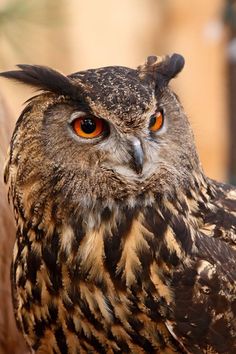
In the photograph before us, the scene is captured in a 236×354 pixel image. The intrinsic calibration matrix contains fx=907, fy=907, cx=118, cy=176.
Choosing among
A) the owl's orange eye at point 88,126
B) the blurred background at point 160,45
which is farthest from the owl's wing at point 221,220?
the blurred background at point 160,45

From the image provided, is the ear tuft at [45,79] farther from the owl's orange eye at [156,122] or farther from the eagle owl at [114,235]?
the owl's orange eye at [156,122]

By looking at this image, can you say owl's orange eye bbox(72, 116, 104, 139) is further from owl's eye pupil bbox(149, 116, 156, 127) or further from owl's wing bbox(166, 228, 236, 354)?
owl's wing bbox(166, 228, 236, 354)

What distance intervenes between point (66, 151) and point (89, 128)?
0.30 ft

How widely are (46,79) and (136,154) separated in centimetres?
30

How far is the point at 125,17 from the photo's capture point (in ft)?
28.3

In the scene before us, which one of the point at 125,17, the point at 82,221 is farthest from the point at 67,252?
the point at 125,17

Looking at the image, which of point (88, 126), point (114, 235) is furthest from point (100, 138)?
point (114, 235)

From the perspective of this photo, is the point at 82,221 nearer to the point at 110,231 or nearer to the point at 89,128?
the point at 110,231

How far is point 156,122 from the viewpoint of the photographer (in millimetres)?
2164

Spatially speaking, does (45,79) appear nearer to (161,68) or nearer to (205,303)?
(161,68)

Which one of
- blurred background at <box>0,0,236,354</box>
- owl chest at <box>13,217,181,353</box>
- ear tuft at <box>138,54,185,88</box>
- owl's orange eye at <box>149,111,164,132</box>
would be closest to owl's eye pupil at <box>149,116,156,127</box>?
owl's orange eye at <box>149,111,164,132</box>

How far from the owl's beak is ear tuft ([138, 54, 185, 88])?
183 millimetres

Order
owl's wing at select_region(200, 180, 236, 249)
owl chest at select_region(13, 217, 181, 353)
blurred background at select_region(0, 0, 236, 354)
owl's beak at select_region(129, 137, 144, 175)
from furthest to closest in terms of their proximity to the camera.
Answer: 1. blurred background at select_region(0, 0, 236, 354)
2. owl's wing at select_region(200, 180, 236, 249)
3. owl chest at select_region(13, 217, 181, 353)
4. owl's beak at select_region(129, 137, 144, 175)

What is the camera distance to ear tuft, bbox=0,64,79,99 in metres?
2.13
